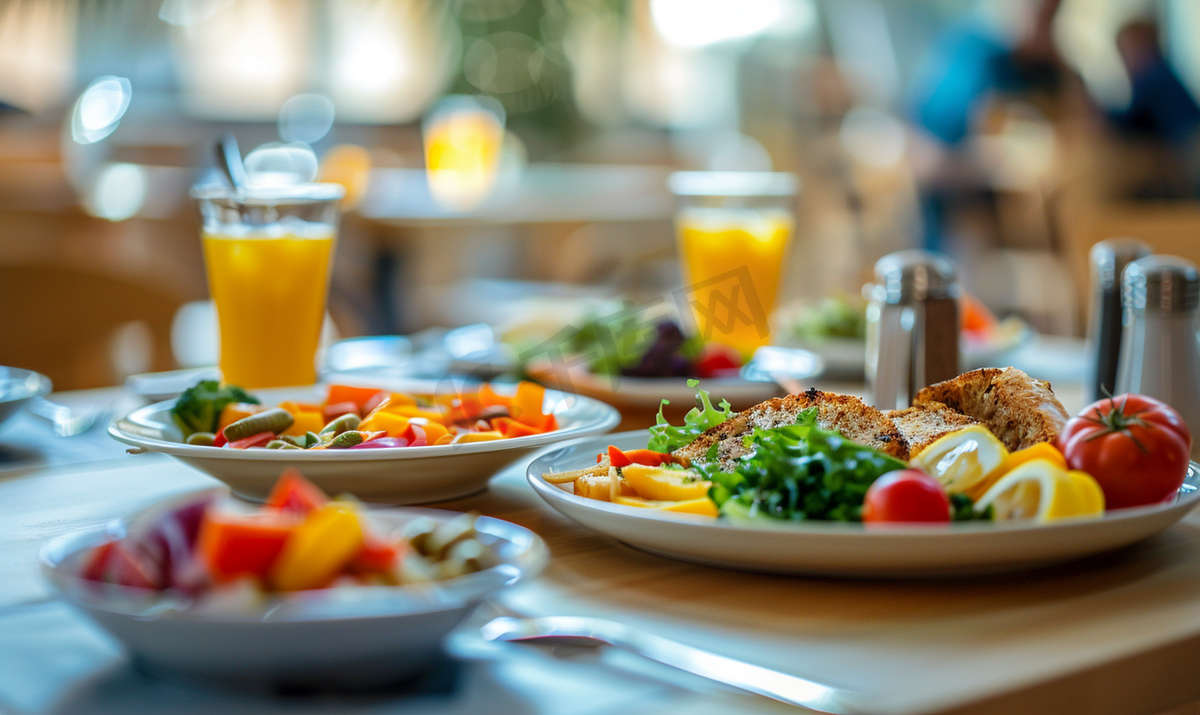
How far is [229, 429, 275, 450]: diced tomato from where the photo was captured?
94 cm

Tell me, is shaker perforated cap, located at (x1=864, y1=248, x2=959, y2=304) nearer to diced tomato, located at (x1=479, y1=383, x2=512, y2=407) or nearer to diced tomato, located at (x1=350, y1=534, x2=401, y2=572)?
diced tomato, located at (x1=479, y1=383, x2=512, y2=407)

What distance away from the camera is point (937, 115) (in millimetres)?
5781

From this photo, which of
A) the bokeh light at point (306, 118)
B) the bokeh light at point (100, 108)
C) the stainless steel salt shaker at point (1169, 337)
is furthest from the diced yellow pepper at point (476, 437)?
the bokeh light at point (306, 118)

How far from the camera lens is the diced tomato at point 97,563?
1.77 feet

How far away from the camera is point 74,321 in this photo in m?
2.38

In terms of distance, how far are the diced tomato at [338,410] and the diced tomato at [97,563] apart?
1.67ft

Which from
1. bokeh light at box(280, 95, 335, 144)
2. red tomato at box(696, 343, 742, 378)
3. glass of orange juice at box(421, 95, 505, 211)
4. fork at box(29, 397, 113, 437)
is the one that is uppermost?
bokeh light at box(280, 95, 335, 144)

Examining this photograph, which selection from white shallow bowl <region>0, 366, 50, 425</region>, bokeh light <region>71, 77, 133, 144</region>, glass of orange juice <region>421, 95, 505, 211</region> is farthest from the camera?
bokeh light <region>71, 77, 133, 144</region>

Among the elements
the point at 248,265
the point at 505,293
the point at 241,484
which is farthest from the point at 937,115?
the point at 241,484

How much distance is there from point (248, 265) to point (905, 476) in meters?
0.97

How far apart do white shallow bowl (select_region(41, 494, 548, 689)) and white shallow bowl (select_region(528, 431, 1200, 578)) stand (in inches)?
6.7

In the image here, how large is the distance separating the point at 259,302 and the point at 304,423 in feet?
1.34

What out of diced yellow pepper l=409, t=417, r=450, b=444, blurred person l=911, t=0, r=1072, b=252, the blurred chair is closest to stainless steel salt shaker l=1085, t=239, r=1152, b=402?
diced yellow pepper l=409, t=417, r=450, b=444

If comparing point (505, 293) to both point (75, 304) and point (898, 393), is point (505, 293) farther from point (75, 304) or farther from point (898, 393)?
point (898, 393)
